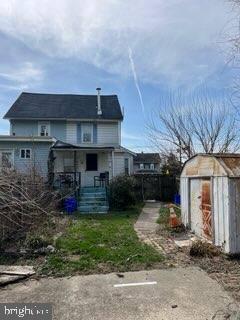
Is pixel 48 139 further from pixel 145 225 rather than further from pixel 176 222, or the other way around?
pixel 176 222

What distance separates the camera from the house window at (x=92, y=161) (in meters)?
22.4

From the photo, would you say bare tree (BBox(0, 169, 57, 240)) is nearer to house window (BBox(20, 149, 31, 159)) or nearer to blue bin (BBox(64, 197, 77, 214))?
blue bin (BBox(64, 197, 77, 214))

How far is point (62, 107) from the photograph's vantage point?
2698 cm

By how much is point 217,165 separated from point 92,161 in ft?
48.6

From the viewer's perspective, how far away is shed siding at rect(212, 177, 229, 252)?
753 centimetres

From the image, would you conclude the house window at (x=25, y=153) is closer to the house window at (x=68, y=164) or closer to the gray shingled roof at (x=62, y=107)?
the house window at (x=68, y=164)

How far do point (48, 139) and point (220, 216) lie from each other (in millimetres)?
14093

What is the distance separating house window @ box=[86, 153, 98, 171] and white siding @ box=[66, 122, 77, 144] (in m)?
3.53

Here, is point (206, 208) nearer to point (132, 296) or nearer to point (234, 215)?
point (234, 215)

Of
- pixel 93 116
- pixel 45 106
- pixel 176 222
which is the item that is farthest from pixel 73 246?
pixel 45 106

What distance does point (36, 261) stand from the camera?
7.13m

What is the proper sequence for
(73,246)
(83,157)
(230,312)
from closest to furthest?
(230,312) < (73,246) < (83,157)

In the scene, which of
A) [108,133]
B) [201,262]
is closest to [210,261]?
[201,262]

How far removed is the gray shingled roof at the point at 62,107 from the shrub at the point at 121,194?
8.81 m
